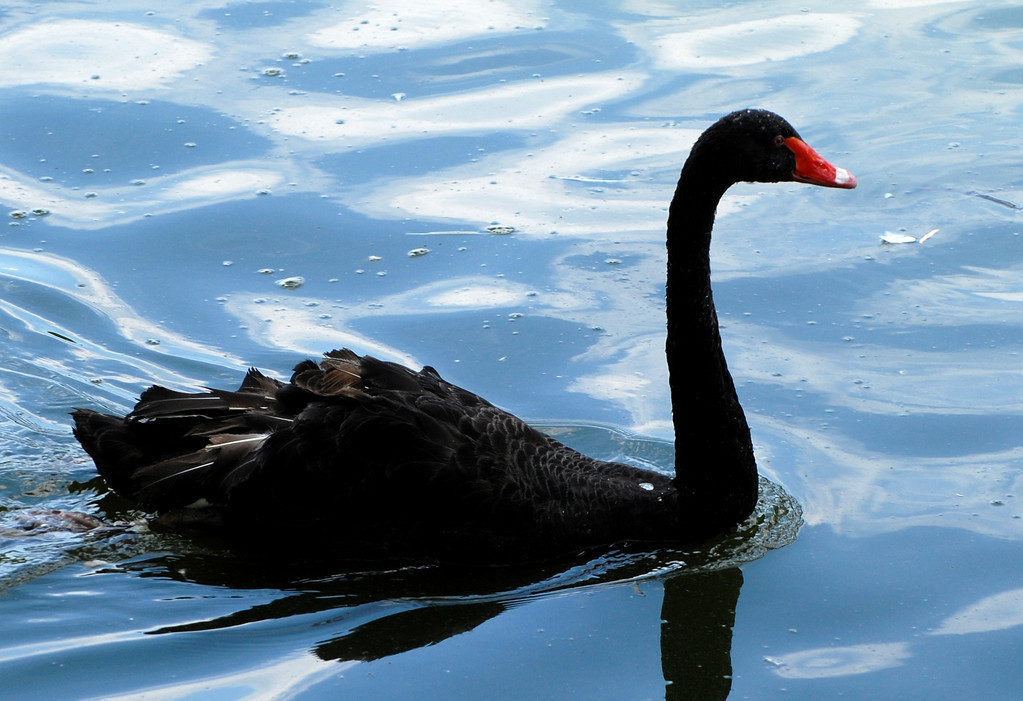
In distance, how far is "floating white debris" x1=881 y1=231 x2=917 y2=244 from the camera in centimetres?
812

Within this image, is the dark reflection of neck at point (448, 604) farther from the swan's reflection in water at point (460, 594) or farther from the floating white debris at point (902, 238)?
the floating white debris at point (902, 238)

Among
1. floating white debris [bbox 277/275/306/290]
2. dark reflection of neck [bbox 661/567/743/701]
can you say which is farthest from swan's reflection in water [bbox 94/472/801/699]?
floating white debris [bbox 277/275/306/290]

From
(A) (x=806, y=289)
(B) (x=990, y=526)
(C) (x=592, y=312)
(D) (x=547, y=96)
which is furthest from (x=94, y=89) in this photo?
(B) (x=990, y=526)

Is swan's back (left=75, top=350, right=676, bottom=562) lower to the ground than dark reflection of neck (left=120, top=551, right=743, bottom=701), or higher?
higher

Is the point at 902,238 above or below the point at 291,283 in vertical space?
below

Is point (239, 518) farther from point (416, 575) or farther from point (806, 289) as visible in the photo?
point (806, 289)

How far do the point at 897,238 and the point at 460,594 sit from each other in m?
3.99

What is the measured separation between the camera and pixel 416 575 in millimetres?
5543

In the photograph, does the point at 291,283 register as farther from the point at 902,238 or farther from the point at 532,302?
the point at 902,238

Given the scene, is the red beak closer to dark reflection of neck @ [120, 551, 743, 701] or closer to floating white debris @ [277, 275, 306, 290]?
dark reflection of neck @ [120, 551, 743, 701]

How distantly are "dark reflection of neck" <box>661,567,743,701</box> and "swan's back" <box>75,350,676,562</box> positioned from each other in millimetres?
283

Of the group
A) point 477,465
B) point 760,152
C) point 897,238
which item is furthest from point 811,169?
point 897,238

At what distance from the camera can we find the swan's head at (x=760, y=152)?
17.7ft

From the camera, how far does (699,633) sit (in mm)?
5230
